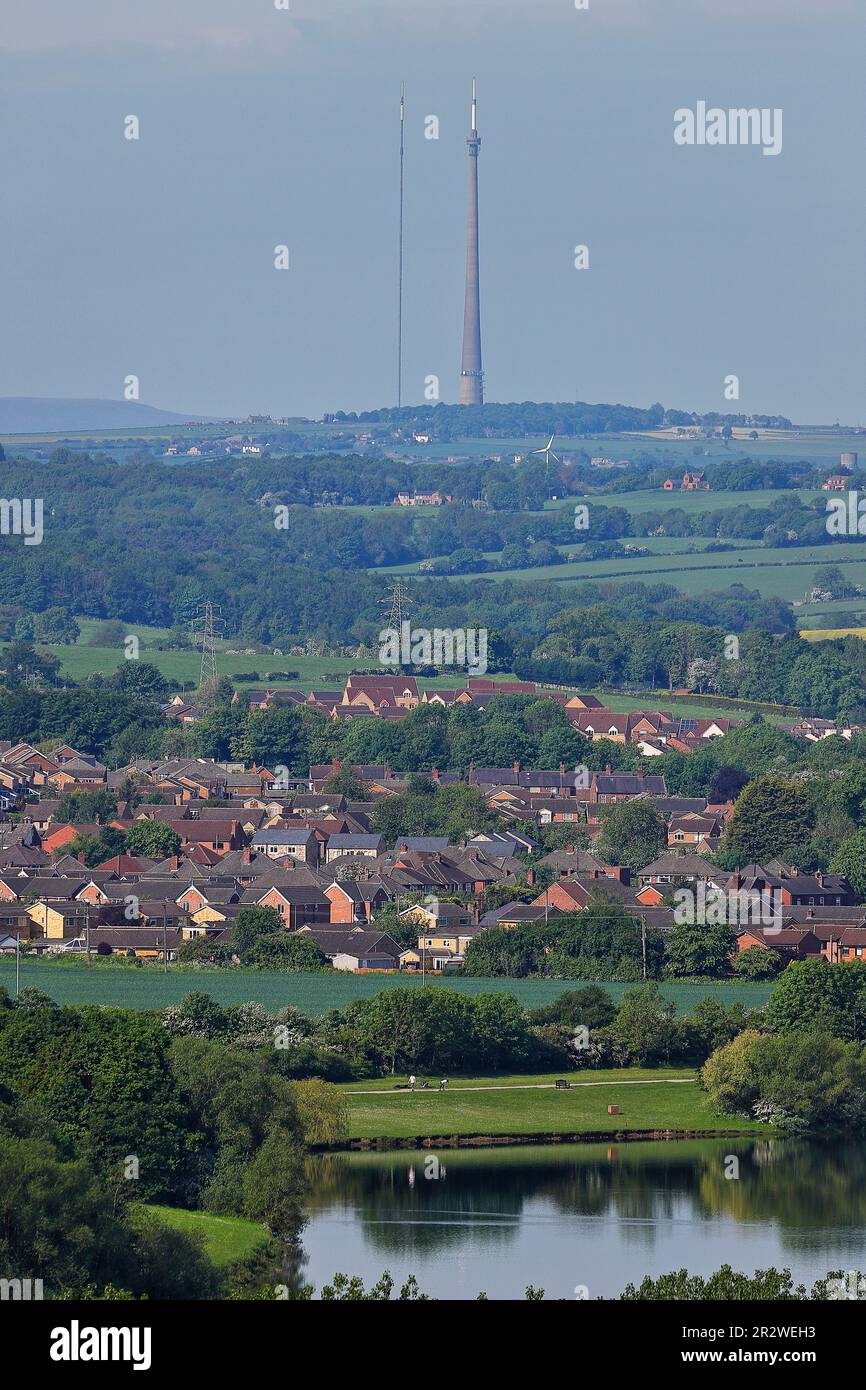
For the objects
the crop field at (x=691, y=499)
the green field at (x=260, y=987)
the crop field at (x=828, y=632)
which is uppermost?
the crop field at (x=691, y=499)

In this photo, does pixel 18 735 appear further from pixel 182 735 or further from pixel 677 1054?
pixel 677 1054

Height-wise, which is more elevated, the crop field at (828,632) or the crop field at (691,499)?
the crop field at (691,499)

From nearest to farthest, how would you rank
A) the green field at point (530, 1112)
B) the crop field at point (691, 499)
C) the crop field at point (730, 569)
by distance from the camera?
the green field at point (530, 1112) < the crop field at point (730, 569) < the crop field at point (691, 499)

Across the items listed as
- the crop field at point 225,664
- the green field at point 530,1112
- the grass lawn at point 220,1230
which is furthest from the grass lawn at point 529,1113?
the crop field at point 225,664

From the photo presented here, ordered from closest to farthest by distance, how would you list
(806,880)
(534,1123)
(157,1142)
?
(157,1142)
(534,1123)
(806,880)

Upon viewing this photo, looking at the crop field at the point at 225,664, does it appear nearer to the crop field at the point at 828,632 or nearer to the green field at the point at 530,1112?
the crop field at the point at 828,632

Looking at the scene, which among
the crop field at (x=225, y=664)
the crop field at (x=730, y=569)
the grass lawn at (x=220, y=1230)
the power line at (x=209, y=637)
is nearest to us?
the grass lawn at (x=220, y=1230)
